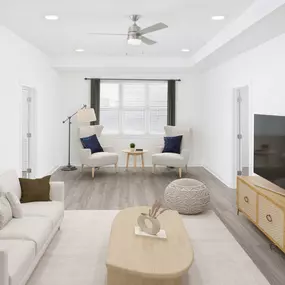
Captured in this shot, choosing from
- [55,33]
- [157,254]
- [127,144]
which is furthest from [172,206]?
[127,144]

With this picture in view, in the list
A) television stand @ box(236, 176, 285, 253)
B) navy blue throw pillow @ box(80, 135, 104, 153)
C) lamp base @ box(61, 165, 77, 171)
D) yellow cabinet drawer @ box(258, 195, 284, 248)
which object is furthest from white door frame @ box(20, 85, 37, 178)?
yellow cabinet drawer @ box(258, 195, 284, 248)

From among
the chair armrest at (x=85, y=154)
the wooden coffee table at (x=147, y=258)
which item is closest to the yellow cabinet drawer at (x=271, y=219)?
the wooden coffee table at (x=147, y=258)

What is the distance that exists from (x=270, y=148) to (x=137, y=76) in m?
5.67

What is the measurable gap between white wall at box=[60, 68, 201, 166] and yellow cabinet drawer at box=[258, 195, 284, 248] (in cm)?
559

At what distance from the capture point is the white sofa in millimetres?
2717

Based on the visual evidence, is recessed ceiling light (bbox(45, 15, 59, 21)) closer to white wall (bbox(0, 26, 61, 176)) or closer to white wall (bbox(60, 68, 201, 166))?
white wall (bbox(0, 26, 61, 176))

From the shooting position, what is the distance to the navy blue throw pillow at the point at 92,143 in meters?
8.65

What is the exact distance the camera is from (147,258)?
293 centimetres

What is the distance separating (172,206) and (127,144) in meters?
4.54

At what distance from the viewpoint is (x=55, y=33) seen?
19.7ft

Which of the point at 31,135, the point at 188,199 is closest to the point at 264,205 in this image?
the point at 188,199

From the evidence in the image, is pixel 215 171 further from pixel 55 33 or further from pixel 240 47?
pixel 55 33

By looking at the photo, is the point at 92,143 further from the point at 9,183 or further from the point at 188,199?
the point at 9,183

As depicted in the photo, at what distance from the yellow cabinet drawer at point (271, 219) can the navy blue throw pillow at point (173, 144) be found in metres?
4.60
